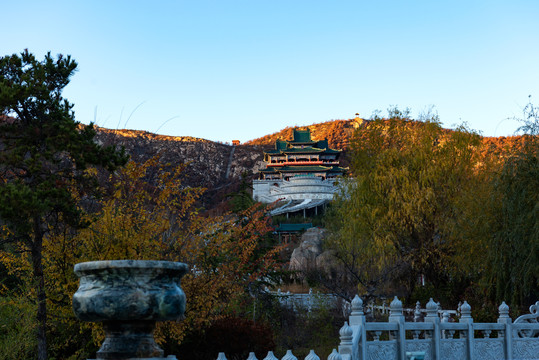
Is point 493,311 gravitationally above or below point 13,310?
below

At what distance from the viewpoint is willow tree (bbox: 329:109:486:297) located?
2142 cm

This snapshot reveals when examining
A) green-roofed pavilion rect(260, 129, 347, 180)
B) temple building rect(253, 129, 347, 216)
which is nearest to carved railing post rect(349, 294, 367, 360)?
temple building rect(253, 129, 347, 216)

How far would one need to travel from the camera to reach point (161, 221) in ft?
36.9

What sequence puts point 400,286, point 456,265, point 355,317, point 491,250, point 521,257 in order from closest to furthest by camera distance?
point 355,317
point 521,257
point 491,250
point 456,265
point 400,286

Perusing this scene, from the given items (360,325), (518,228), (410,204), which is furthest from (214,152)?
(360,325)

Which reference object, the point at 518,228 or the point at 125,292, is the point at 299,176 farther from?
the point at 125,292

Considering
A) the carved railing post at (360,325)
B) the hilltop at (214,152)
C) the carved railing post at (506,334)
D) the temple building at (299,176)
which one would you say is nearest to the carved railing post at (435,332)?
the carved railing post at (360,325)

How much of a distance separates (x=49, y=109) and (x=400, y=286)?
17.2 metres

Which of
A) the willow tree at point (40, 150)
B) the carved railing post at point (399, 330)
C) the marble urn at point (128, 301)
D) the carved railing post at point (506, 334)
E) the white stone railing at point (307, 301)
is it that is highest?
the willow tree at point (40, 150)

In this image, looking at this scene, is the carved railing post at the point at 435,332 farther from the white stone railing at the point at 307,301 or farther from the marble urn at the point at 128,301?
the white stone railing at the point at 307,301

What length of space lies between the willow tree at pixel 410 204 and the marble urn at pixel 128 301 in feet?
52.9

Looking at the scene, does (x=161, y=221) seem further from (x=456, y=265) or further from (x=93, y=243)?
(x=456, y=265)

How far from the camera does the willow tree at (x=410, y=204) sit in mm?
21422

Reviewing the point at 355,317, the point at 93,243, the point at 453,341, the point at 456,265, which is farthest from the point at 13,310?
the point at 456,265
